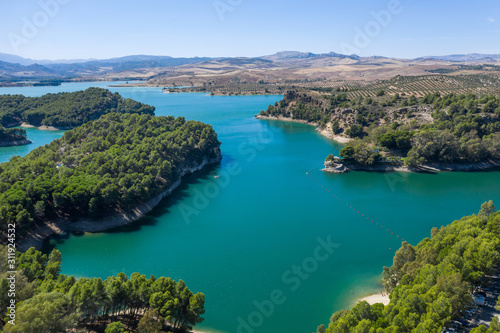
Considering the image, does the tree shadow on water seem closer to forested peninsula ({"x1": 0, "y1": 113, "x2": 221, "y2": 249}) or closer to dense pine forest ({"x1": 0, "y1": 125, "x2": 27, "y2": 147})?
forested peninsula ({"x1": 0, "y1": 113, "x2": 221, "y2": 249})

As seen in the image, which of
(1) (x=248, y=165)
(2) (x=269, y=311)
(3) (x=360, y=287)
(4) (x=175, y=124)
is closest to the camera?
(2) (x=269, y=311)

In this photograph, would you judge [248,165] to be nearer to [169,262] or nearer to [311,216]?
[311,216]

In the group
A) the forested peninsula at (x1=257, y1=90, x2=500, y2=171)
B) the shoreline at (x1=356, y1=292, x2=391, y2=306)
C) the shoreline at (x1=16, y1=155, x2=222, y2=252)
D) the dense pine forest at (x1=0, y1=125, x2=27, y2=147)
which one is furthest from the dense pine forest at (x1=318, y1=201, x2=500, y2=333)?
the dense pine forest at (x1=0, y1=125, x2=27, y2=147)

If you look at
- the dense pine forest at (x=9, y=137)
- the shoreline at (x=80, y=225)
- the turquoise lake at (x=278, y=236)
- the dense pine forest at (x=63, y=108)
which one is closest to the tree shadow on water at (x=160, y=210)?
the turquoise lake at (x=278, y=236)

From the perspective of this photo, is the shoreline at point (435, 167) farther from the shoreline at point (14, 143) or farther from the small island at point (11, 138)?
the small island at point (11, 138)

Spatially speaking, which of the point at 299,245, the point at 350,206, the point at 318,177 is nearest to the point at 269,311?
the point at 299,245

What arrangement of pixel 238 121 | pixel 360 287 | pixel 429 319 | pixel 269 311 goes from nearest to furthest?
pixel 429 319 → pixel 269 311 → pixel 360 287 → pixel 238 121

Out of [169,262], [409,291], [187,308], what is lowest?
[169,262]
